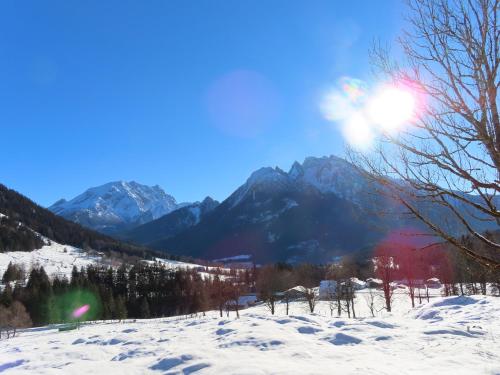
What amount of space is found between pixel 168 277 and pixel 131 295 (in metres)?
13.3

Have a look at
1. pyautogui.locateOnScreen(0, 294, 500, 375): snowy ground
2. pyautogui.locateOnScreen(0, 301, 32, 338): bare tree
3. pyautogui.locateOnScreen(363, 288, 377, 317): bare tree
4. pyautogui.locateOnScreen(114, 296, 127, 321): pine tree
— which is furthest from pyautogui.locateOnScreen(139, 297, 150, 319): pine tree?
pyautogui.locateOnScreen(0, 294, 500, 375): snowy ground

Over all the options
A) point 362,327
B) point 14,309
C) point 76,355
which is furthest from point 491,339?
point 14,309

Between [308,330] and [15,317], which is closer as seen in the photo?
[308,330]

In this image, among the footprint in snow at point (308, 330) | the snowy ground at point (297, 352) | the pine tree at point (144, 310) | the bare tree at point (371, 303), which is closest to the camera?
the snowy ground at point (297, 352)

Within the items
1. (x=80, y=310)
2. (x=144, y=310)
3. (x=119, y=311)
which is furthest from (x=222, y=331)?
(x=144, y=310)

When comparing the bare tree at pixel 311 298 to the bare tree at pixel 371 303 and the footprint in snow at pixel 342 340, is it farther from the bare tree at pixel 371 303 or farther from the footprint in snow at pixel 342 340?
the footprint in snow at pixel 342 340

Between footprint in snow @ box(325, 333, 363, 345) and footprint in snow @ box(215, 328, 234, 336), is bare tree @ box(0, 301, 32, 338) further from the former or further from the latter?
footprint in snow @ box(325, 333, 363, 345)

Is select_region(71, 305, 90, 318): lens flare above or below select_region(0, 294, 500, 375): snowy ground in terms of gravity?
below

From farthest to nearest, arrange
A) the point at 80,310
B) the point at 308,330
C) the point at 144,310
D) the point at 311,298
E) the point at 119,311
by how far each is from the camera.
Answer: the point at 144,310
the point at 80,310
the point at 119,311
the point at 311,298
the point at 308,330

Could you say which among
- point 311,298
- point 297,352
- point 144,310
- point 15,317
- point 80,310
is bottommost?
point 144,310

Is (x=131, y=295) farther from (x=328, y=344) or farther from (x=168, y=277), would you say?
(x=328, y=344)

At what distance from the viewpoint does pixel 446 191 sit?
6.79 meters

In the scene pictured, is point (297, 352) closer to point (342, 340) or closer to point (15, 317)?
point (342, 340)

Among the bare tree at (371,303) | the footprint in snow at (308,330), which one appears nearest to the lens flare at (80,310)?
the bare tree at (371,303)
